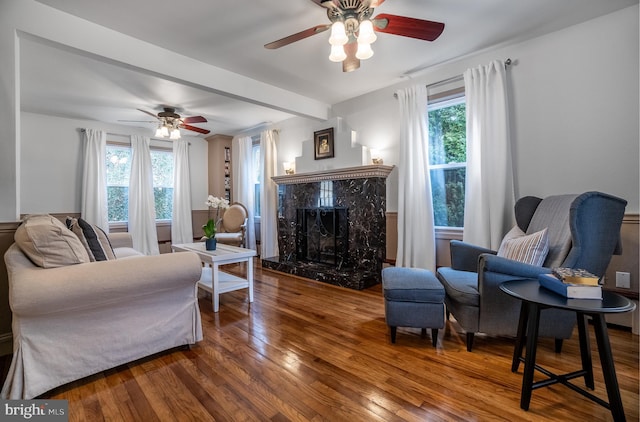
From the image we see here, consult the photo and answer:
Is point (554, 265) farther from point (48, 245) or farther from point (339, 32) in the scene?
point (48, 245)

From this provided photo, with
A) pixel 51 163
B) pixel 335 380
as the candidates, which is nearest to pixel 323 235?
pixel 335 380

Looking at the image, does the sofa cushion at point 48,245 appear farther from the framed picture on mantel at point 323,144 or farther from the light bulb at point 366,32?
the framed picture on mantel at point 323,144

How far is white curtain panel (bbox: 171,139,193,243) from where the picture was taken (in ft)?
19.1

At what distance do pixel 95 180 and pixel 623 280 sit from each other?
6831 mm

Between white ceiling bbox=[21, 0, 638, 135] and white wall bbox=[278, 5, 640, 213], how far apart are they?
0.15 metres

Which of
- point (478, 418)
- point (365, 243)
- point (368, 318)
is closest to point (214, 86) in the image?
point (365, 243)

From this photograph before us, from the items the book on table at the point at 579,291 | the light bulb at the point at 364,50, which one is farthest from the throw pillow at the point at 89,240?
the book on table at the point at 579,291

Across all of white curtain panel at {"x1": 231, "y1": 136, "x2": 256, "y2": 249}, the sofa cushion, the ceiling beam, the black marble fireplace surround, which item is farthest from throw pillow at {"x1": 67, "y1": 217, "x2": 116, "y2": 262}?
white curtain panel at {"x1": 231, "y1": 136, "x2": 256, "y2": 249}

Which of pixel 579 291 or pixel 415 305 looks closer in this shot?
pixel 579 291

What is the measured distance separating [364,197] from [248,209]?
2.75 meters

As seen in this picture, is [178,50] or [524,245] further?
[178,50]

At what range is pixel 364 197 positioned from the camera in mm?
3816

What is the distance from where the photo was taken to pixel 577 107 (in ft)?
8.32

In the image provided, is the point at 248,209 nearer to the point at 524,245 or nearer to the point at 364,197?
the point at 364,197
